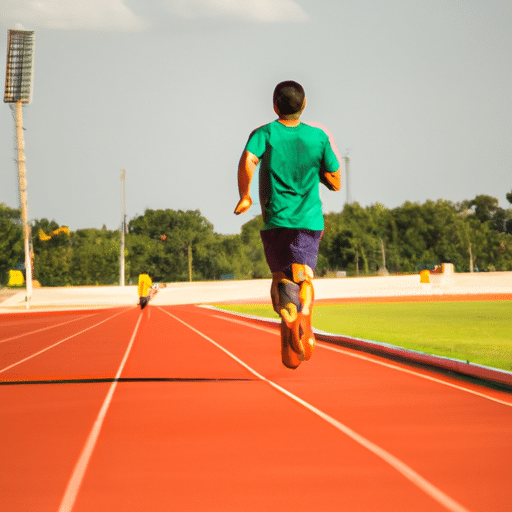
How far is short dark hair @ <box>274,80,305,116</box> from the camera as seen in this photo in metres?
4.78

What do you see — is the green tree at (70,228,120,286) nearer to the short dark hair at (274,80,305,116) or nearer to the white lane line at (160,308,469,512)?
the white lane line at (160,308,469,512)

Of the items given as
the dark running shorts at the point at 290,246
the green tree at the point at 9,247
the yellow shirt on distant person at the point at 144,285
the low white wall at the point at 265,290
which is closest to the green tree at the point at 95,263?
the green tree at the point at 9,247

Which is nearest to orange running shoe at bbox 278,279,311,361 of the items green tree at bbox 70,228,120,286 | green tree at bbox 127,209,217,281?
green tree at bbox 127,209,217,281

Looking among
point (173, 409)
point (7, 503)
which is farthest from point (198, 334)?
point (7, 503)

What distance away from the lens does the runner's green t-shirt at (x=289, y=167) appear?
4.70 metres

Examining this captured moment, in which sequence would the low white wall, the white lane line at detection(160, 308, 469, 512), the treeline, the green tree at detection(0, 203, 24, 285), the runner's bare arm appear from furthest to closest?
the treeline
the green tree at detection(0, 203, 24, 285)
the low white wall
the runner's bare arm
the white lane line at detection(160, 308, 469, 512)

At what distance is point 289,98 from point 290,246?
0.92 meters

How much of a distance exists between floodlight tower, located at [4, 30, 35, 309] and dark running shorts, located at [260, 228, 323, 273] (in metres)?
38.5

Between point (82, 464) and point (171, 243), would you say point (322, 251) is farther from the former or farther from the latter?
point (82, 464)

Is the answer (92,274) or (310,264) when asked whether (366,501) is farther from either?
(92,274)

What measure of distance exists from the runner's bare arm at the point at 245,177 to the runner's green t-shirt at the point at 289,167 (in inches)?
1.5

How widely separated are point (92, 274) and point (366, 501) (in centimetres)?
11202

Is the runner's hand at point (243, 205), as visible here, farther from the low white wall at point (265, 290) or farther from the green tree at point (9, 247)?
the green tree at point (9, 247)

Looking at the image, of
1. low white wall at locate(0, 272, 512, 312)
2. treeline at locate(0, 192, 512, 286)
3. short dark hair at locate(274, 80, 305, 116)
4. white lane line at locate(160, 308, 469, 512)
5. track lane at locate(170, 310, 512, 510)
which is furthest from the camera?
treeline at locate(0, 192, 512, 286)
